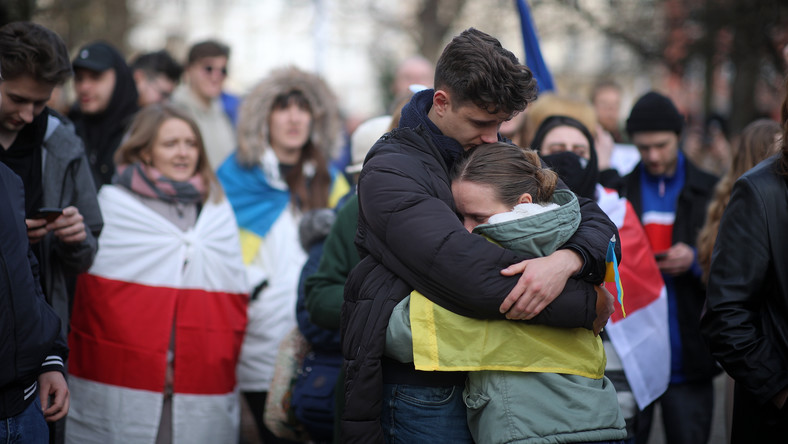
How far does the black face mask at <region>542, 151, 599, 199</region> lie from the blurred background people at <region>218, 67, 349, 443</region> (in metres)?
2.01

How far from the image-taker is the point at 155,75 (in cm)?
739

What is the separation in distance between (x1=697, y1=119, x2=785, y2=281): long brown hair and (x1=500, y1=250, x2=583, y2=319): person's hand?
187 cm

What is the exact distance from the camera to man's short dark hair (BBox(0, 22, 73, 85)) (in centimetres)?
333

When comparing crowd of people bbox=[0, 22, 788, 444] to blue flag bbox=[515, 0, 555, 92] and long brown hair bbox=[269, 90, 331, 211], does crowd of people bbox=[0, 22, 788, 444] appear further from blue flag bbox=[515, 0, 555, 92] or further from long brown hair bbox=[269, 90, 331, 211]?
blue flag bbox=[515, 0, 555, 92]

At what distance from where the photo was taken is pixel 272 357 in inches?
195

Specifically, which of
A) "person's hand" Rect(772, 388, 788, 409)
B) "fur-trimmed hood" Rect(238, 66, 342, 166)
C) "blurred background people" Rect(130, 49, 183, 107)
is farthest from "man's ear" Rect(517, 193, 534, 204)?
"blurred background people" Rect(130, 49, 183, 107)

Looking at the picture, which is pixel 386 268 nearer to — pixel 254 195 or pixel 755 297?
pixel 755 297

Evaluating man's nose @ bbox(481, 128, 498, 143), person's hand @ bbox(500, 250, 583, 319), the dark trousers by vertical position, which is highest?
man's nose @ bbox(481, 128, 498, 143)

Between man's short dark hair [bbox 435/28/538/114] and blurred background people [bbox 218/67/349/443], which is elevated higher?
man's short dark hair [bbox 435/28/538/114]

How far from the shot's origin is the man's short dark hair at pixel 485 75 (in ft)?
8.38

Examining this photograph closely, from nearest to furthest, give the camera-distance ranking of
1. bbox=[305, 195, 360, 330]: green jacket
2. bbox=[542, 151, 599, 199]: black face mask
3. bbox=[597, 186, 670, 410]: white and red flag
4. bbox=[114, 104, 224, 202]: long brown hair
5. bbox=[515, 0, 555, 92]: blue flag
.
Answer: bbox=[542, 151, 599, 199]: black face mask < bbox=[305, 195, 360, 330]: green jacket < bbox=[597, 186, 670, 410]: white and red flag < bbox=[114, 104, 224, 202]: long brown hair < bbox=[515, 0, 555, 92]: blue flag

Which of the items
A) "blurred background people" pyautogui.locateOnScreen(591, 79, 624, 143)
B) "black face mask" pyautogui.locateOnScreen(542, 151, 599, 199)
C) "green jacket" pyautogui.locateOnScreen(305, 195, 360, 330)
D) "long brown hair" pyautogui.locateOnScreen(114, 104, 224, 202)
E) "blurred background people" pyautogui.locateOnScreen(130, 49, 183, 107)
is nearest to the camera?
"black face mask" pyautogui.locateOnScreen(542, 151, 599, 199)

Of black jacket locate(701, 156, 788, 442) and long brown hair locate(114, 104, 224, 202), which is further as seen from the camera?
long brown hair locate(114, 104, 224, 202)

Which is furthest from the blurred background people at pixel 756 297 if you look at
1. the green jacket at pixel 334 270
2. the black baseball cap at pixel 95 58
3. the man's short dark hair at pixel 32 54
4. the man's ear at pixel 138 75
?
the man's ear at pixel 138 75
